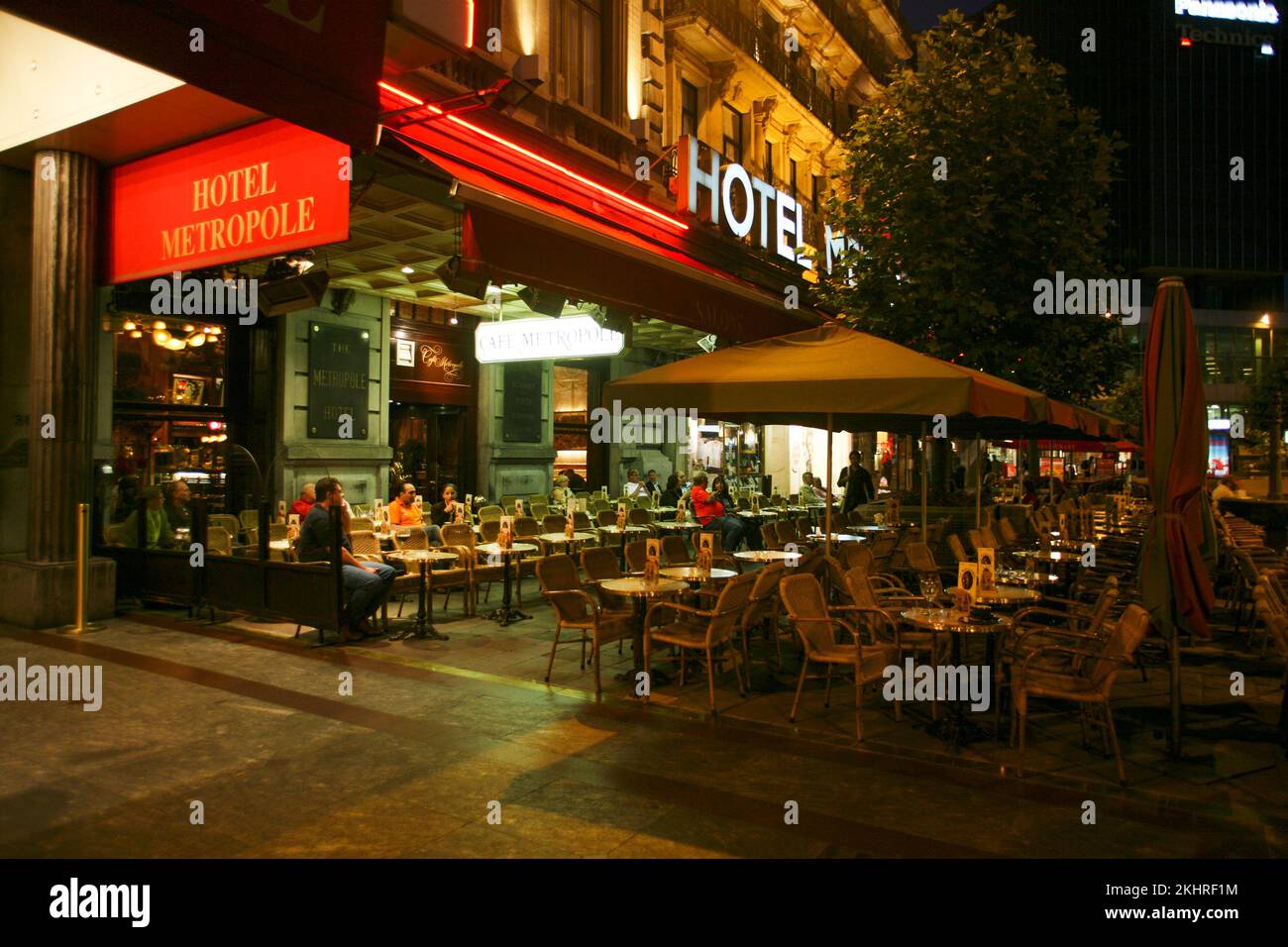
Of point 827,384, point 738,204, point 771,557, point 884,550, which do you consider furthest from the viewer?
point 738,204

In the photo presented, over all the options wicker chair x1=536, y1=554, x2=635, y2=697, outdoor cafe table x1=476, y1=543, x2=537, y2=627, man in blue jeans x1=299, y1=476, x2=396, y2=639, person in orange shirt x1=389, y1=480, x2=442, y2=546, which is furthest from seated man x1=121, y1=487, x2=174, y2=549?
wicker chair x1=536, y1=554, x2=635, y2=697

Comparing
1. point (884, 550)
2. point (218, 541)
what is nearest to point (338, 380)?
point (218, 541)

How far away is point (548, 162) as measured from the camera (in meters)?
11.7

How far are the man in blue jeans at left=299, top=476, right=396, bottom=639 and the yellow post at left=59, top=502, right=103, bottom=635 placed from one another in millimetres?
2231

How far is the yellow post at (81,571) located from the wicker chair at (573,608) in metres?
5.06

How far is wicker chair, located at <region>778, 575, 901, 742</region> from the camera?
605cm

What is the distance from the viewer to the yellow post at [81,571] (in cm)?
881

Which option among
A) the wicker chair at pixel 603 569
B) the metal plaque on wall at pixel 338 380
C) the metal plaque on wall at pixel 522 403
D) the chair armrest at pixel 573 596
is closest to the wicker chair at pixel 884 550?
the wicker chair at pixel 603 569

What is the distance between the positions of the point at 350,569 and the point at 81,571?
2.82 metres

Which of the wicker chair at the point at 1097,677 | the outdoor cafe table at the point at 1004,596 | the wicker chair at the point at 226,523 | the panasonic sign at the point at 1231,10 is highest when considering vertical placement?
the panasonic sign at the point at 1231,10

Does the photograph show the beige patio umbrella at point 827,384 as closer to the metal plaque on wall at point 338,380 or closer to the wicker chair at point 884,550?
the wicker chair at point 884,550

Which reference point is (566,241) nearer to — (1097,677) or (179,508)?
(1097,677)

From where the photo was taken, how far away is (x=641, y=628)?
7.35m
